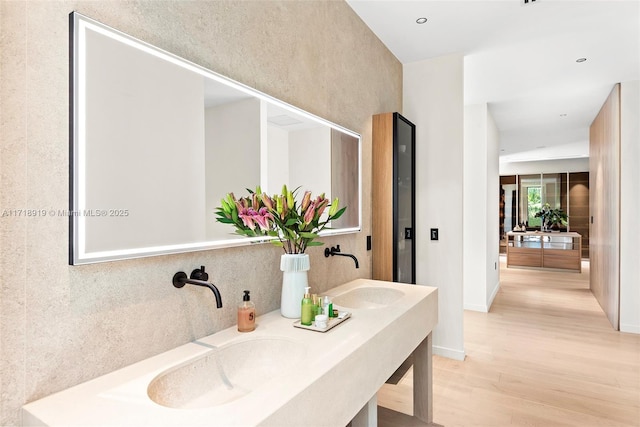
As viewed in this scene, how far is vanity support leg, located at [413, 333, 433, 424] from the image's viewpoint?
84.1 inches

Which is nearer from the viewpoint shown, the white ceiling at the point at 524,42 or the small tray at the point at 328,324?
the small tray at the point at 328,324

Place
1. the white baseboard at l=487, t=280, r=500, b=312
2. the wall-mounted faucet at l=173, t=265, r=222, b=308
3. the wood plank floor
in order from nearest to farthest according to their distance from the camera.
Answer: the wall-mounted faucet at l=173, t=265, r=222, b=308
the wood plank floor
the white baseboard at l=487, t=280, r=500, b=312

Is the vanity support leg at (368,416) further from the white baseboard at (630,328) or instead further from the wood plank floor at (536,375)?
the white baseboard at (630,328)

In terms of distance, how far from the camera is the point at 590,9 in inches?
94.9

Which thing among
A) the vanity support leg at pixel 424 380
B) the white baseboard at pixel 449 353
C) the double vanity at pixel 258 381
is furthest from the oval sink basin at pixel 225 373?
the white baseboard at pixel 449 353

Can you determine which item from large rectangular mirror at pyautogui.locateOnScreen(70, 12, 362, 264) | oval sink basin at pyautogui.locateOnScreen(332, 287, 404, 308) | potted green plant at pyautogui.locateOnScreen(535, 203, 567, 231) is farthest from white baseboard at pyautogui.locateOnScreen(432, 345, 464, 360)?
potted green plant at pyautogui.locateOnScreen(535, 203, 567, 231)

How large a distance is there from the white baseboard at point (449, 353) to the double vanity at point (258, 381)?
63.7 inches

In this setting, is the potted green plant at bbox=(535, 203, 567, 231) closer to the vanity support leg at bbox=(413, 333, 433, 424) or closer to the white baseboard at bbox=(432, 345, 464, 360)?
the white baseboard at bbox=(432, 345, 464, 360)

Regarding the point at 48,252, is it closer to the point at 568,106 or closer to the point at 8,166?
the point at 8,166

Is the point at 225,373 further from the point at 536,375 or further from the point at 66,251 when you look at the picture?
the point at 536,375

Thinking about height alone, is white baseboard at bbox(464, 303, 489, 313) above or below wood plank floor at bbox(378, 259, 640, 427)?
above

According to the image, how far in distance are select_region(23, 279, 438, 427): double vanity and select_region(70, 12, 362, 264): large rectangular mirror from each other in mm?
327

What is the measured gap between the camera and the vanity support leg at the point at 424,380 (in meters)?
2.14

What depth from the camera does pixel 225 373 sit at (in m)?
1.18
